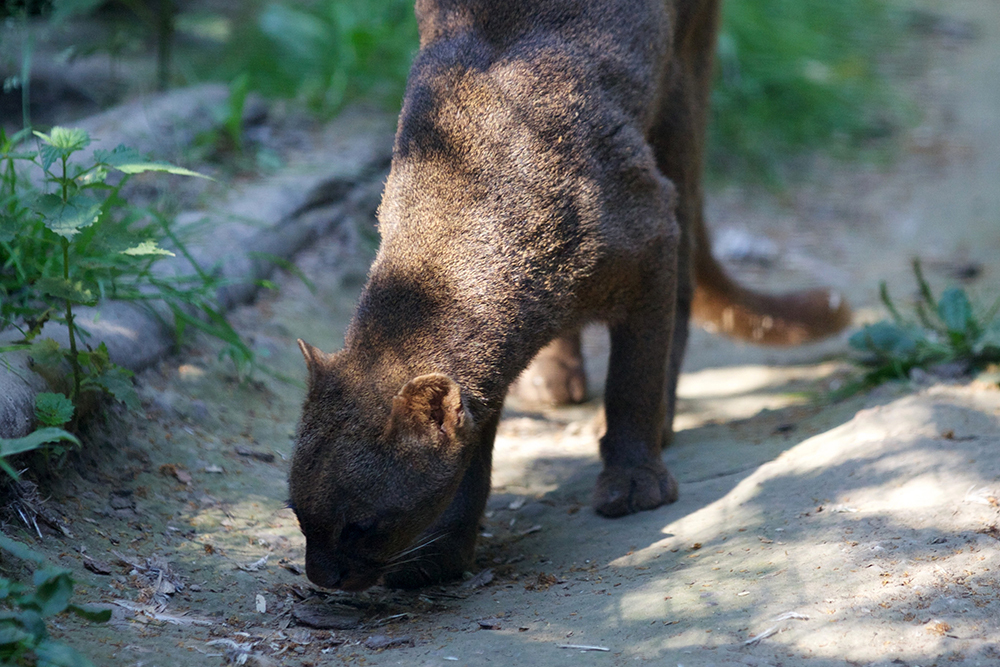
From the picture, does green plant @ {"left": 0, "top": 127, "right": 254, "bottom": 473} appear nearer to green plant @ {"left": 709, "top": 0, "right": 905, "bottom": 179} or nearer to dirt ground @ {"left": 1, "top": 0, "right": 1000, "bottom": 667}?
dirt ground @ {"left": 1, "top": 0, "right": 1000, "bottom": 667}

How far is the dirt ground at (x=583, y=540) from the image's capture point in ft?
8.60

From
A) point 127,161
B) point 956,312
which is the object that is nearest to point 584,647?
point 127,161

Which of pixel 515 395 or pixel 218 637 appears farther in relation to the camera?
pixel 515 395

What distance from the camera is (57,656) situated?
2168mm

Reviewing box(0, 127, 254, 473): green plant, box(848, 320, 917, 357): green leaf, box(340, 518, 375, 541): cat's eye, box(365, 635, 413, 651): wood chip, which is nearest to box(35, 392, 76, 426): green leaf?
box(0, 127, 254, 473): green plant

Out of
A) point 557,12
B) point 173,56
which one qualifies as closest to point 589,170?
point 557,12

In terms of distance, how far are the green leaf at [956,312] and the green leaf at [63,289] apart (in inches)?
148

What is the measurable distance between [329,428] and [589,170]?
1.38m

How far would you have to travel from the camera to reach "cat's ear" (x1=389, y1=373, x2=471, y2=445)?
3.08m

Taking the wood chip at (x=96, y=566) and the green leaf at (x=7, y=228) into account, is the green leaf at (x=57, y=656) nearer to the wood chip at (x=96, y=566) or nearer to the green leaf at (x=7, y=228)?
the wood chip at (x=96, y=566)

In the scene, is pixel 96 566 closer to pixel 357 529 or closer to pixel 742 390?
pixel 357 529

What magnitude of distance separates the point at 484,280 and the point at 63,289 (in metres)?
1.40

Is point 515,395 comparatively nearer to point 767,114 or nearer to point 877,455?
point 877,455

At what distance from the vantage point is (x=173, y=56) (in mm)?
8422
